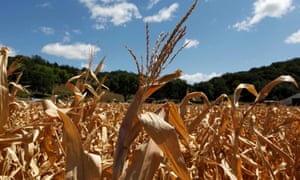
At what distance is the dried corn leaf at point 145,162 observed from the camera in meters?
0.73

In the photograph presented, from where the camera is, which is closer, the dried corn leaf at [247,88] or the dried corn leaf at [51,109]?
the dried corn leaf at [51,109]

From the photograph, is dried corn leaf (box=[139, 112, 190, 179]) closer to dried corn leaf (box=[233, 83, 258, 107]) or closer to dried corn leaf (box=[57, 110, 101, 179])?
dried corn leaf (box=[57, 110, 101, 179])

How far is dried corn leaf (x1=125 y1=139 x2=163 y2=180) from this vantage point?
28.9 inches

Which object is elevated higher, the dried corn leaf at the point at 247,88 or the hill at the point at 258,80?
the hill at the point at 258,80

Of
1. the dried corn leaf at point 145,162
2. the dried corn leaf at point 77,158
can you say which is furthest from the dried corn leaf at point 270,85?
the dried corn leaf at point 77,158

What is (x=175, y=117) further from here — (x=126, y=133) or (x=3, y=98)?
(x=3, y=98)

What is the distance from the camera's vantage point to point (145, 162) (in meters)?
0.77

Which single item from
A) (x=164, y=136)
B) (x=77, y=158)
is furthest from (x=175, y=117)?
(x=77, y=158)

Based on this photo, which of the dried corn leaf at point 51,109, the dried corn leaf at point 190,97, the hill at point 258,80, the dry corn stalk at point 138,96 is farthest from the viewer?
the hill at point 258,80

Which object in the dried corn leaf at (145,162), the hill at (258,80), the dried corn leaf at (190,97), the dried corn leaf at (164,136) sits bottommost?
the dried corn leaf at (145,162)

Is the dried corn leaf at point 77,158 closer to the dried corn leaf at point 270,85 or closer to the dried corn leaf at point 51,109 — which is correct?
the dried corn leaf at point 51,109

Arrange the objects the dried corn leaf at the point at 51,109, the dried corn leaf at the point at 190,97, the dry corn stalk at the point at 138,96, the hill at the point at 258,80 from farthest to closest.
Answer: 1. the hill at the point at 258,80
2. the dried corn leaf at the point at 190,97
3. the dried corn leaf at the point at 51,109
4. the dry corn stalk at the point at 138,96

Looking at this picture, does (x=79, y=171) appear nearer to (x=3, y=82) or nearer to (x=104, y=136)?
(x=3, y=82)

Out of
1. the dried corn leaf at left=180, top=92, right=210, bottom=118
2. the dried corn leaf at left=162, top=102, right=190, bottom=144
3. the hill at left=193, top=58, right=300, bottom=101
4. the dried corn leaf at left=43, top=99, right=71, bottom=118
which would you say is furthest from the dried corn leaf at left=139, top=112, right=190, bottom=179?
the hill at left=193, top=58, right=300, bottom=101
